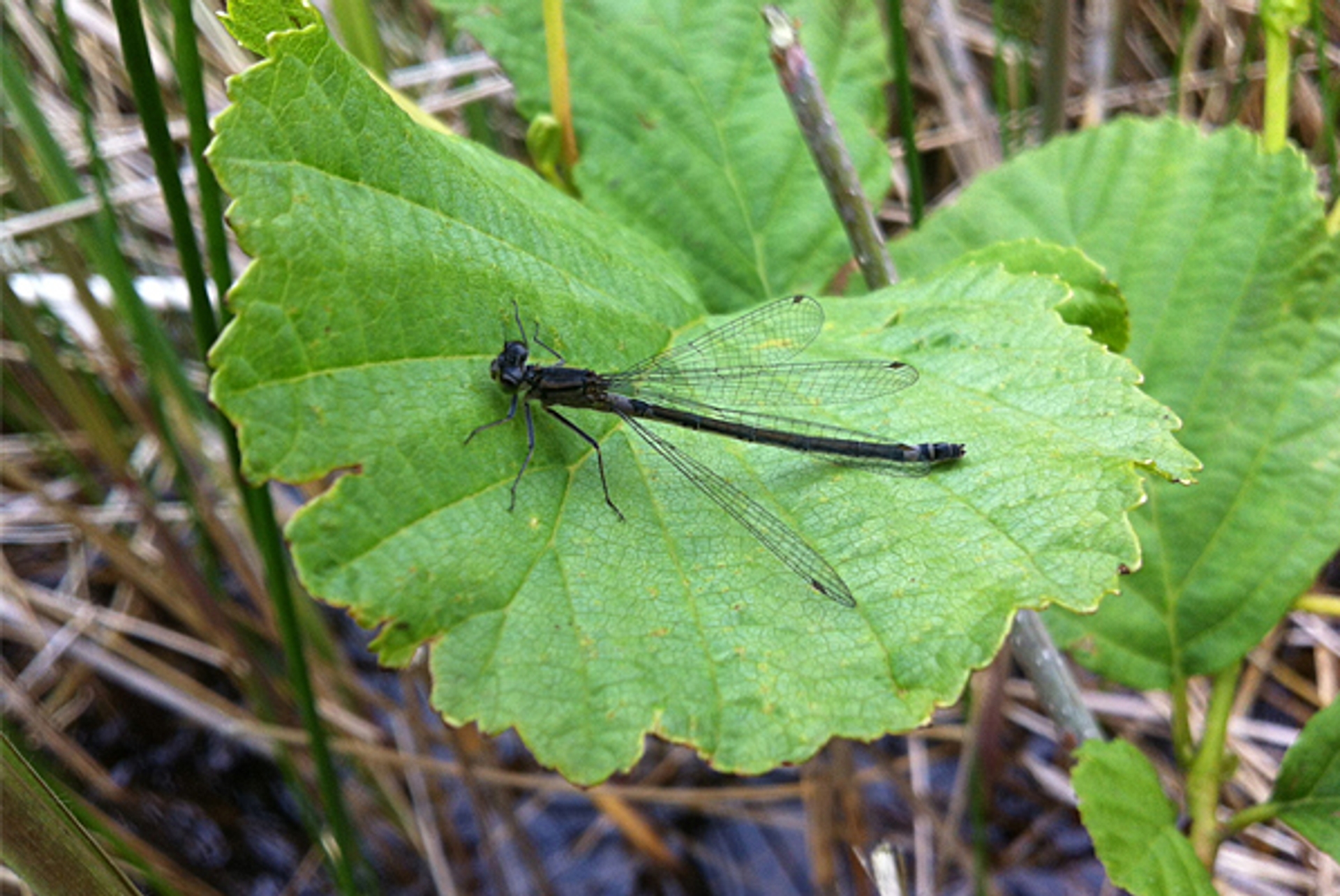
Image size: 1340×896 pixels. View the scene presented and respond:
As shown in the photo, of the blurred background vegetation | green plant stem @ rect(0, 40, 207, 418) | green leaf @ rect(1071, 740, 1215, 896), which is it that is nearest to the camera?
green leaf @ rect(1071, 740, 1215, 896)

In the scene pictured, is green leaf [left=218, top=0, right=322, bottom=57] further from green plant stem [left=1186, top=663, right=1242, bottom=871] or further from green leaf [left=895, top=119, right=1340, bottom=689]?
green plant stem [left=1186, top=663, right=1242, bottom=871]

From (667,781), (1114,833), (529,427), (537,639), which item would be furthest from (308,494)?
(1114,833)

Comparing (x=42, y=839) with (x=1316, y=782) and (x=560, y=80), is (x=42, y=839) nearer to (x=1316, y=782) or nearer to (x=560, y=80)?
(x=560, y=80)

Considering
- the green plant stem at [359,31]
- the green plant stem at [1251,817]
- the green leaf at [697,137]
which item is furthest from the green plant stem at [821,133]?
the green plant stem at [1251,817]

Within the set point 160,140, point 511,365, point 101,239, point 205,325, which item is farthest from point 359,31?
point 101,239

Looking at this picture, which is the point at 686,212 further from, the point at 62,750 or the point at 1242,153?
the point at 62,750

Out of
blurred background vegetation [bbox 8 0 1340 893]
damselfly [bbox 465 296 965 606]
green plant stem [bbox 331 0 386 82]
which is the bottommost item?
blurred background vegetation [bbox 8 0 1340 893]

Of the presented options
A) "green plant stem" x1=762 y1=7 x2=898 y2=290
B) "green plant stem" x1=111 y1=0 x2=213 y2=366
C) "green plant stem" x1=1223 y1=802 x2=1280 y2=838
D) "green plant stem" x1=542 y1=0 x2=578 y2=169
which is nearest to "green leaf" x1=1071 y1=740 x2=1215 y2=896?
"green plant stem" x1=1223 y1=802 x2=1280 y2=838
